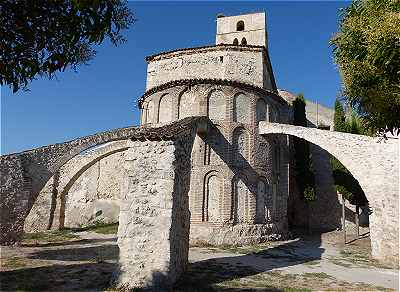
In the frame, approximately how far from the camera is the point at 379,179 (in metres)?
12.5

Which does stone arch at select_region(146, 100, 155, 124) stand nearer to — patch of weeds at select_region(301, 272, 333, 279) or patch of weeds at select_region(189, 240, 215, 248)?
patch of weeds at select_region(189, 240, 215, 248)

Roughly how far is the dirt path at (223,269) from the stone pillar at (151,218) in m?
0.55

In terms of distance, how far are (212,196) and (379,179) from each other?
651cm

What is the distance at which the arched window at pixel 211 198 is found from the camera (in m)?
14.2

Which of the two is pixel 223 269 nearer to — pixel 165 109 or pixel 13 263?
pixel 13 263

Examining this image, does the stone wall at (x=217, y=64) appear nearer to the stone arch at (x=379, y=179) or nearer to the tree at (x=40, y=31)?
the stone arch at (x=379, y=179)

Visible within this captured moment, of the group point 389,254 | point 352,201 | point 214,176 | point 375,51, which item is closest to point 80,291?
point 375,51

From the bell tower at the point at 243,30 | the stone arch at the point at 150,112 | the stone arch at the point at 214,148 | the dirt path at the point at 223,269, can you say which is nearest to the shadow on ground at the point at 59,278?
the dirt path at the point at 223,269

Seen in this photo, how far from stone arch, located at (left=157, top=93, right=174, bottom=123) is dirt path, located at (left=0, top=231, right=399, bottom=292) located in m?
6.02

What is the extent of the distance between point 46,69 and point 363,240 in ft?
57.4

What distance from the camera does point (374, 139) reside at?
1293 cm

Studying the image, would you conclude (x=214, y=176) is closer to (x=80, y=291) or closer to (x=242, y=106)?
(x=242, y=106)

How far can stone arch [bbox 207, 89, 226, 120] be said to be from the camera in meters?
15.2

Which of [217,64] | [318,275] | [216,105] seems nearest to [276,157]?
[216,105]
